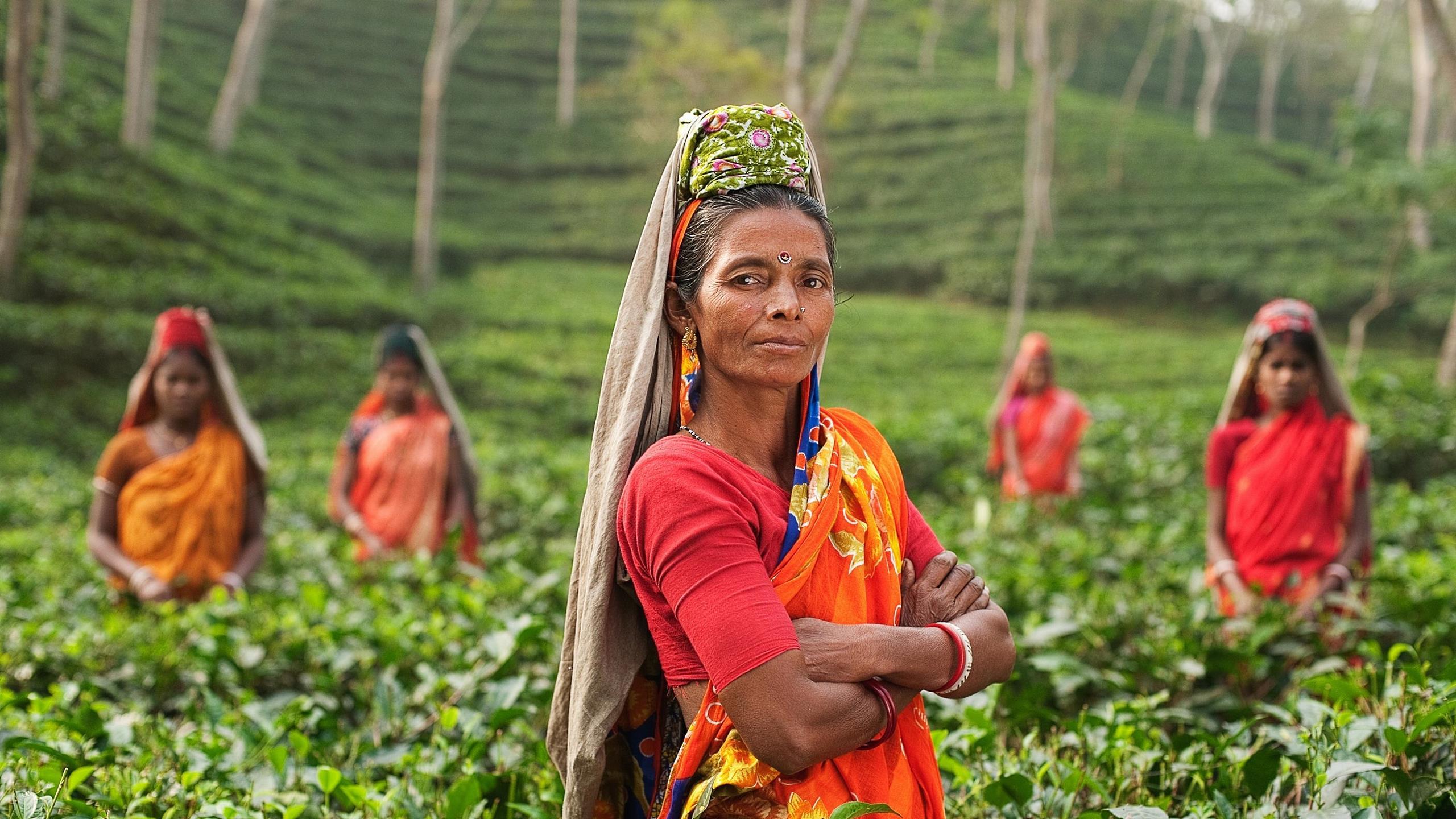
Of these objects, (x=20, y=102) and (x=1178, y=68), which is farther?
(x=1178, y=68)

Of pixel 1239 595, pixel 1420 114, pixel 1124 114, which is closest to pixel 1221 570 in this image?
pixel 1239 595

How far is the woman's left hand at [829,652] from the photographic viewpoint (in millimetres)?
1482

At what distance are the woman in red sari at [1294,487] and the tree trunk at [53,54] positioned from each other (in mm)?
17428

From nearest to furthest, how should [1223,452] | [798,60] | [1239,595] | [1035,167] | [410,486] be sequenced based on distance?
[1239,595] → [1223,452] → [410,486] → [798,60] → [1035,167]

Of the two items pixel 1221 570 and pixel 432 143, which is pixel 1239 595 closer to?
pixel 1221 570

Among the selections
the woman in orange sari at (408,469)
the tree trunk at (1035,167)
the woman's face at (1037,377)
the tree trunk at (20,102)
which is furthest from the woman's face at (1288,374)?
the tree trunk at (1035,167)

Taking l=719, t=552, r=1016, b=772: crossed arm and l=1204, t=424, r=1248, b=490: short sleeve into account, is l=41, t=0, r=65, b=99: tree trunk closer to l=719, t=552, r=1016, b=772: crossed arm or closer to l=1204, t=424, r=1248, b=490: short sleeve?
l=1204, t=424, r=1248, b=490: short sleeve

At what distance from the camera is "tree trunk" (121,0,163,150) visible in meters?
17.5

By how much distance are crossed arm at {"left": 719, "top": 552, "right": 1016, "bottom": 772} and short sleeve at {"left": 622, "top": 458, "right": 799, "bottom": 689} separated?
0.10ft

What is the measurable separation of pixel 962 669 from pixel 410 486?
4403mm

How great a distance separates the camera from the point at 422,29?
1353 inches

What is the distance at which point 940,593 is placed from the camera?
170 centimetres

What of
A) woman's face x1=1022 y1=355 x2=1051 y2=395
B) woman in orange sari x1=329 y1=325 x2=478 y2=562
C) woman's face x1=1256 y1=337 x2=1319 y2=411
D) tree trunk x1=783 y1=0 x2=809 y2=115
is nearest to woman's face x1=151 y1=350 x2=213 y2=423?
woman in orange sari x1=329 y1=325 x2=478 y2=562

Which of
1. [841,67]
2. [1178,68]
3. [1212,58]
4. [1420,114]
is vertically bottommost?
[841,67]
